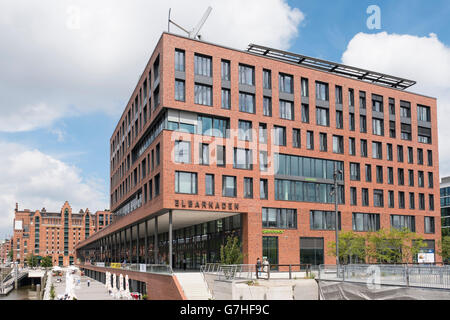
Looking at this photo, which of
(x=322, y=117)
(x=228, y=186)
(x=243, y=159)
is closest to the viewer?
(x=228, y=186)

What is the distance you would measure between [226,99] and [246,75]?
3624 millimetres

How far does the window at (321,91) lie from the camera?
5409 cm

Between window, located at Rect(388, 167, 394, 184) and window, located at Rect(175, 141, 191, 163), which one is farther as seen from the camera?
window, located at Rect(388, 167, 394, 184)

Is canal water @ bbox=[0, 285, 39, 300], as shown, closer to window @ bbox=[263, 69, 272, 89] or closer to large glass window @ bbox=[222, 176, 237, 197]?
large glass window @ bbox=[222, 176, 237, 197]

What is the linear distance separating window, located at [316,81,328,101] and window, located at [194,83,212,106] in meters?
13.5

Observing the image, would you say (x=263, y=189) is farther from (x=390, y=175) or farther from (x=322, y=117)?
(x=390, y=175)

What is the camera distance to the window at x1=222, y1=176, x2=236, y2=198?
4612cm

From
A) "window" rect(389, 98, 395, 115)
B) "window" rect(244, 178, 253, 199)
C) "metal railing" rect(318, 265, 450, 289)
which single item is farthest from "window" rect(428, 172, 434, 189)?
"metal railing" rect(318, 265, 450, 289)

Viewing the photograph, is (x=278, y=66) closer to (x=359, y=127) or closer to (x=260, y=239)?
(x=359, y=127)

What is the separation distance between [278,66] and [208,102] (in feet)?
31.1

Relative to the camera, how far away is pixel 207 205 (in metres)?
44.7

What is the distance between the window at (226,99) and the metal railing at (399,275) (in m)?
21.8

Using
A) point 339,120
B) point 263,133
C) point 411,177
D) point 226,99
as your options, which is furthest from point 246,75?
point 411,177

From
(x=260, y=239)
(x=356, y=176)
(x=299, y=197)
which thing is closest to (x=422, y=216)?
(x=356, y=176)
